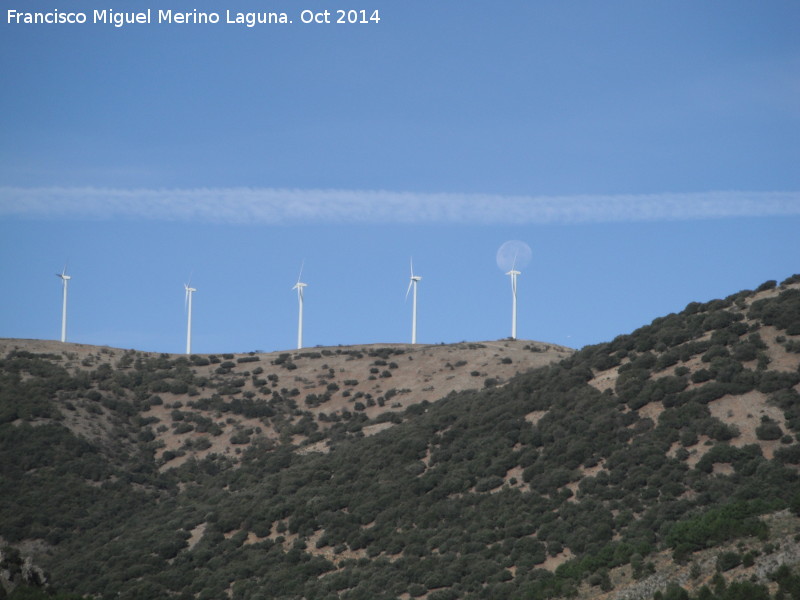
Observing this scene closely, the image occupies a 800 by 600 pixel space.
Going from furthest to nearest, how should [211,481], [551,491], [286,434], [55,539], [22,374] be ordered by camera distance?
1. [22,374]
2. [286,434]
3. [211,481]
4. [55,539]
5. [551,491]

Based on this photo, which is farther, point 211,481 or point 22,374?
point 22,374

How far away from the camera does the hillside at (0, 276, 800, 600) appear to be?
2121 inches

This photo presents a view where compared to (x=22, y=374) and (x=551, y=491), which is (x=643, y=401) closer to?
(x=551, y=491)

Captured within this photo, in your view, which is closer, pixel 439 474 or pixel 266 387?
pixel 439 474

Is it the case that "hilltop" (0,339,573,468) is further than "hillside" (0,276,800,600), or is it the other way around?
"hilltop" (0,339,573,468)

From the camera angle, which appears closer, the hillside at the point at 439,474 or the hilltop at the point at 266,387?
the hillside at the point at 439,474

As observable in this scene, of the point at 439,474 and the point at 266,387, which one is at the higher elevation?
the point at 266,387

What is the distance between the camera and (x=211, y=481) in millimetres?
91312

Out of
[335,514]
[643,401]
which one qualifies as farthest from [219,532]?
[643,401]

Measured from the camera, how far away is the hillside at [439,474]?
53.9m

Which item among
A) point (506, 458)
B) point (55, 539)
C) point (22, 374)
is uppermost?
point (22, 374)

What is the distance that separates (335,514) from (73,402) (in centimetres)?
4144

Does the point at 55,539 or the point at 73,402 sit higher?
the point at 73,402

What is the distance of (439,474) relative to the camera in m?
71.9
